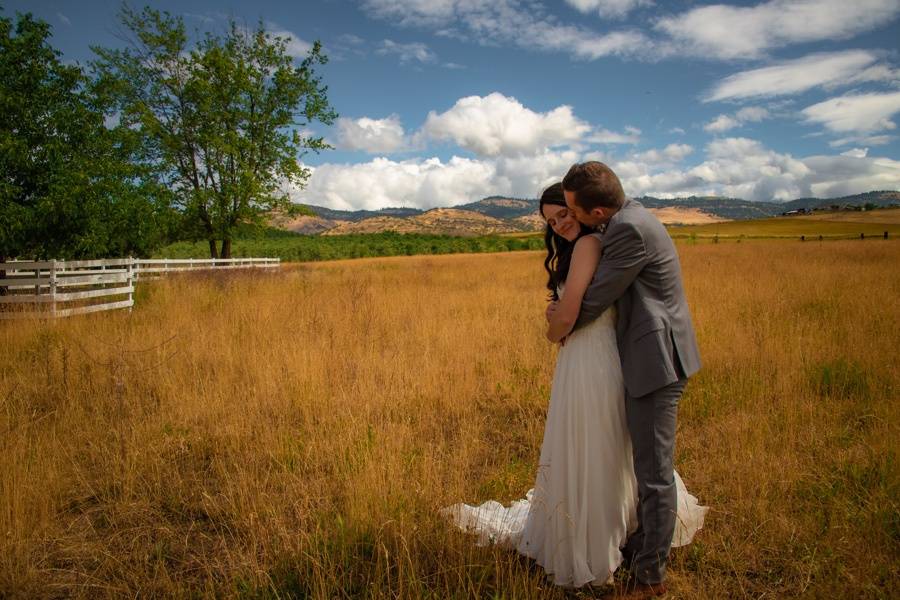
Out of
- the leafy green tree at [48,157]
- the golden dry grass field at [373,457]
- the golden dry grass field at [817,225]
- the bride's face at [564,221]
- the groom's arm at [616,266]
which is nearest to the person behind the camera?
the groom's arm at [616,266]

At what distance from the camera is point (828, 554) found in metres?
2.82

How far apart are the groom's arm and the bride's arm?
0.04 metres

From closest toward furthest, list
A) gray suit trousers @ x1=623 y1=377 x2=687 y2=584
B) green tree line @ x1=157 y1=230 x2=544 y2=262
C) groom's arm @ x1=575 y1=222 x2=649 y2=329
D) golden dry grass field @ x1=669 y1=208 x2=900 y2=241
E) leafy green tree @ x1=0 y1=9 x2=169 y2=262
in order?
groom's arm @ x1=575 y1=222 x2=649 y2=329 → gray suit trousers @ x1=623 y1=377 x2=687 y2=584 → leafy green tree @ x1=0 y1=9 x2=169 y2=262 → golden dry grass field @ x1=669 y1=208 x2=900 y2=241 → green tree line @ x1=157 y1=230 x2=544 y2=262

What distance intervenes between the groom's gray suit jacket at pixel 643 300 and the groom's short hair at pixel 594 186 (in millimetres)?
87

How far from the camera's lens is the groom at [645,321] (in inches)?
87.4

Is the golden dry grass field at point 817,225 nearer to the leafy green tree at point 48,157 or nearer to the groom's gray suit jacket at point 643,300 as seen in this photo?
the leafy green tree at point 48,157

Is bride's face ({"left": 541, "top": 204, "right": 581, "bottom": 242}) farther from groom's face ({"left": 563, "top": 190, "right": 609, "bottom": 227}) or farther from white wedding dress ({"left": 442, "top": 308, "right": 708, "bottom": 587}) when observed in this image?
white wedding dress ({"left": 442, "top": 308, "right": 708, "bottom": 587})

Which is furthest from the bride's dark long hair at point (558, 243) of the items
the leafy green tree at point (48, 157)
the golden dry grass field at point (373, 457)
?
the leafy green tree at point (48, 157)

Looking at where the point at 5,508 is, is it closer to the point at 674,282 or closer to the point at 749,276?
the point at 674,282

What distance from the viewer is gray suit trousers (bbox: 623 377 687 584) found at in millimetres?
2303

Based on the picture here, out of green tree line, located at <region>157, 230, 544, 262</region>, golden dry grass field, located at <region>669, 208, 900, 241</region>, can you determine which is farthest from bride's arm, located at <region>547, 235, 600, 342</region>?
green tree line, located at <region>157, 230, 544, 262</region>

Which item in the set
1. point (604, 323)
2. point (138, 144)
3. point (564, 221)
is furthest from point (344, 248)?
point (604, 323)

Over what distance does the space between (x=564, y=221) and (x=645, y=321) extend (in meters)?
0.70

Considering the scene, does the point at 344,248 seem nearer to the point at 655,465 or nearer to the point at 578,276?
the point at 578,276
